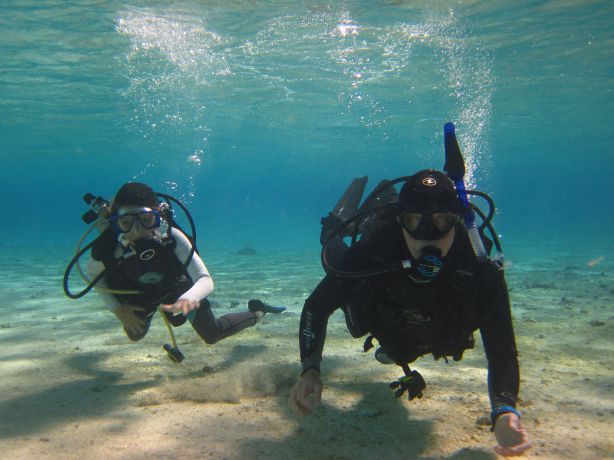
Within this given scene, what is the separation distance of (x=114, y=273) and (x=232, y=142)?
131 feet

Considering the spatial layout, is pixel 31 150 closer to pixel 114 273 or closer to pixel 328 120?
pixel 328 120

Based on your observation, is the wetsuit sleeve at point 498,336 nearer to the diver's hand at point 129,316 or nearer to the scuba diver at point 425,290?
the scuba diver at point 425,290

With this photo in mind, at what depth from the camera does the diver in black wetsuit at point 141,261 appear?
4.38m

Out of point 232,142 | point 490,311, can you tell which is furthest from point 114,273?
point 232,142

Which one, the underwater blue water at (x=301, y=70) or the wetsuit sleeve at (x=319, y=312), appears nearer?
the wetsuit sleeve at (x=319, y=312)

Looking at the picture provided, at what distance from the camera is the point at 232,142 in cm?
4278

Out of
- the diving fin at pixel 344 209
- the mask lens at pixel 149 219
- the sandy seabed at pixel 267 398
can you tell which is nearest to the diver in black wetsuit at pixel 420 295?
the sandy seabed at pixel 267 398

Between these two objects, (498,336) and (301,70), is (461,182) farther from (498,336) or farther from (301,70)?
(301,70)

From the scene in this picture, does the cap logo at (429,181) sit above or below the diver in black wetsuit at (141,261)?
above

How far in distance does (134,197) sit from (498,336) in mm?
3888

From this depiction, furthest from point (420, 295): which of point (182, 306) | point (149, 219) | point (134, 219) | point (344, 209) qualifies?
point (344, 209)

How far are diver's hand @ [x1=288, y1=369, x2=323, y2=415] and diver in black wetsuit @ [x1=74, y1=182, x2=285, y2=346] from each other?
5.69 ft

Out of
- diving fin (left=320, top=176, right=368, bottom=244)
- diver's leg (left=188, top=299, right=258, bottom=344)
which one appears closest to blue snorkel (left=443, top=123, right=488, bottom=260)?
diving fin (left=320, top=176, right=368, bottom=244)

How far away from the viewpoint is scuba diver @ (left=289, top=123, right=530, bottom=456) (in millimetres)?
2908
